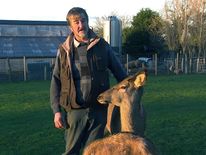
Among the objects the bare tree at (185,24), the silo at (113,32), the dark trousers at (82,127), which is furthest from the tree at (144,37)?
the dark trousers at (82,127)

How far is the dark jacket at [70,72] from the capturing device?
568cm

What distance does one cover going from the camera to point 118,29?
3591cm

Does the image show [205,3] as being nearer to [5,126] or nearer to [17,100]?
[17,100]

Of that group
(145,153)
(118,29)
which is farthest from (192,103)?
(118,29)

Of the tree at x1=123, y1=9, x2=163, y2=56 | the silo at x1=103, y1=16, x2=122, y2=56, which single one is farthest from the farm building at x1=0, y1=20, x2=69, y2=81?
the tree at x1=123, y1=9, x2=163, y2=56

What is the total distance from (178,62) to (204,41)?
8155mm

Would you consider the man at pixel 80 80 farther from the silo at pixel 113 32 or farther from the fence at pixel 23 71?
the silo at pixel 113 32

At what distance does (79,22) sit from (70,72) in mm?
551

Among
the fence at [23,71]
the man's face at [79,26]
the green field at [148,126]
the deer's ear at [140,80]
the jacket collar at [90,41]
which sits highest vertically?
the man's face at [79,26]

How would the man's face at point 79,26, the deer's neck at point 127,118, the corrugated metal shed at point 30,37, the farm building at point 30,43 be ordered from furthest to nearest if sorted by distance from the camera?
the corrugated metal shed at point 30,37 → the farm building at point 30,43 → the deer's neck at point 127,118 → the man's face at point 79,26

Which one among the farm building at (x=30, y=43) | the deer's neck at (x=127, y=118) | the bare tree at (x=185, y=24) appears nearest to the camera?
the deer's neck at (x=127, y=118)

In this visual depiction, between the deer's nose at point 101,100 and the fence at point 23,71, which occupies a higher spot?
the deer's nose at point 101,100

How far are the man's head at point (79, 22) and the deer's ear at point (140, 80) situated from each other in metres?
0.71

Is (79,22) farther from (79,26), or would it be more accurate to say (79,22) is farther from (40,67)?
(40,67)
